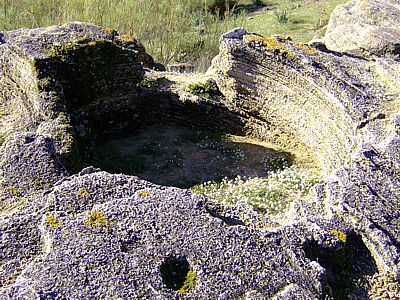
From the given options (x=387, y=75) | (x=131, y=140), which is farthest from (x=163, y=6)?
(x=387, y=75)

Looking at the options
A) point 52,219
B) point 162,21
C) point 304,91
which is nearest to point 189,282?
point 52,219

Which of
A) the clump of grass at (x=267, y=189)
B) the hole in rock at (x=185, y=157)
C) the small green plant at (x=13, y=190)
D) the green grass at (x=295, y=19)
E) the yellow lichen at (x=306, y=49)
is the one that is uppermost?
the yellow lichen at (x=306, y=49)

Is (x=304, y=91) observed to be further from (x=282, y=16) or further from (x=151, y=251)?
(x=282, y=16)

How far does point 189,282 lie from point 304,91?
4562 mm

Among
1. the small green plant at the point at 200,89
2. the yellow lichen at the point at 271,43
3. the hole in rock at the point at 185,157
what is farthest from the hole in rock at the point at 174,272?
the small green plant at the point at 200,89

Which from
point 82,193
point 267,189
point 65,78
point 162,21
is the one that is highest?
point 82,193

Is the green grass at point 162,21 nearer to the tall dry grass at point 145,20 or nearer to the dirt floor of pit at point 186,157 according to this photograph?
the tall dry grass at point 145,20

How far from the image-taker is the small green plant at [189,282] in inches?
109

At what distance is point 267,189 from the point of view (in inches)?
228

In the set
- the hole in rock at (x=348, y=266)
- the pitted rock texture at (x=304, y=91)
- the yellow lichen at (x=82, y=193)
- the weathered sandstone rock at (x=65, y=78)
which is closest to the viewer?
the hole in rock at (x=348, y=266)

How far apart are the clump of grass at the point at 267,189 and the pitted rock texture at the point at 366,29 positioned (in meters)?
3.03

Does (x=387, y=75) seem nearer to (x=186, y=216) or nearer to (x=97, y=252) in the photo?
(x=186, y=216)

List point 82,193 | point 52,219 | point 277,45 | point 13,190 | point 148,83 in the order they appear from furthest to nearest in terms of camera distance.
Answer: point 148,83, point 277,45, point 13,190, point 82,193, point 52,219

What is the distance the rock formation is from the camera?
9.15ft
